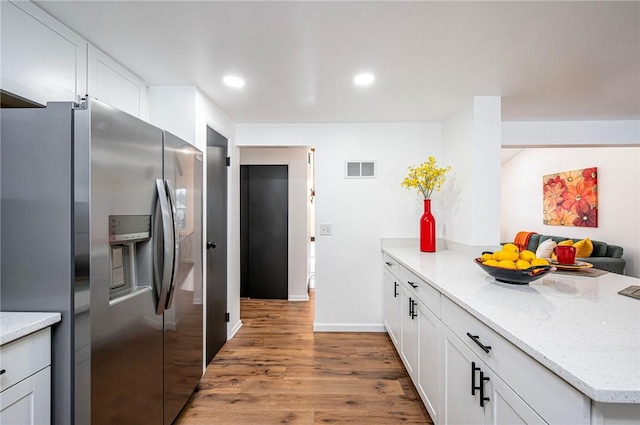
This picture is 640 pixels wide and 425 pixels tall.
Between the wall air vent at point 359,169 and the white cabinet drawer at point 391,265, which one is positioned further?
the wall air vent at point 359,169

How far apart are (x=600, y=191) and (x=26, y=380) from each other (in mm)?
6405

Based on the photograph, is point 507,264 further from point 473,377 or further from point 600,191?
point 600,191

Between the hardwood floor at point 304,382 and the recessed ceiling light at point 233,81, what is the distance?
89.7 inches

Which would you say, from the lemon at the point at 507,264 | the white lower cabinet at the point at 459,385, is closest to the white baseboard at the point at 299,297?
the white lower cabinet at the point at 459,385

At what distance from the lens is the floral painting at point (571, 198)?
15.4ft

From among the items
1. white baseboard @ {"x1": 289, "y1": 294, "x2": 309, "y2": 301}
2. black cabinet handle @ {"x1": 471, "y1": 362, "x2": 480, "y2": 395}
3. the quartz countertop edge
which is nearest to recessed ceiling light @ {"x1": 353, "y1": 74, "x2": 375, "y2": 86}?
black cabinet handle @ {"x1": 471, "y1": 362, "x2": 480, "y2": 395}

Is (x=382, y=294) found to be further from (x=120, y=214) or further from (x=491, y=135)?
(x=120, y=214)

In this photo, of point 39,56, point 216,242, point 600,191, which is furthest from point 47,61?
point 600,191

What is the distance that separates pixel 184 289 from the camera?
1891 mm

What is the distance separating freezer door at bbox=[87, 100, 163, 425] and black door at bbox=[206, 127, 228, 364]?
3.39 ft

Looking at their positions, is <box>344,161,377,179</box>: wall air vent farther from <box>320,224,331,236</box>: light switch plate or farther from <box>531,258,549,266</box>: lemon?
<box>531,258,549,266</box>: lemon

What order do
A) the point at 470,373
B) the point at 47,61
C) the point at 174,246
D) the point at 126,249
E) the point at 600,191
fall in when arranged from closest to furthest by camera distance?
the point at 470,373 → the point at 126,249 → the point at 47,61 → the point at 174,246 → the point at 600,191

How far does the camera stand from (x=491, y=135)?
8.44ft

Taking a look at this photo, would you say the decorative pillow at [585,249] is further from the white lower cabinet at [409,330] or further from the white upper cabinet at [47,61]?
the white upper cabinet at [47,61]
